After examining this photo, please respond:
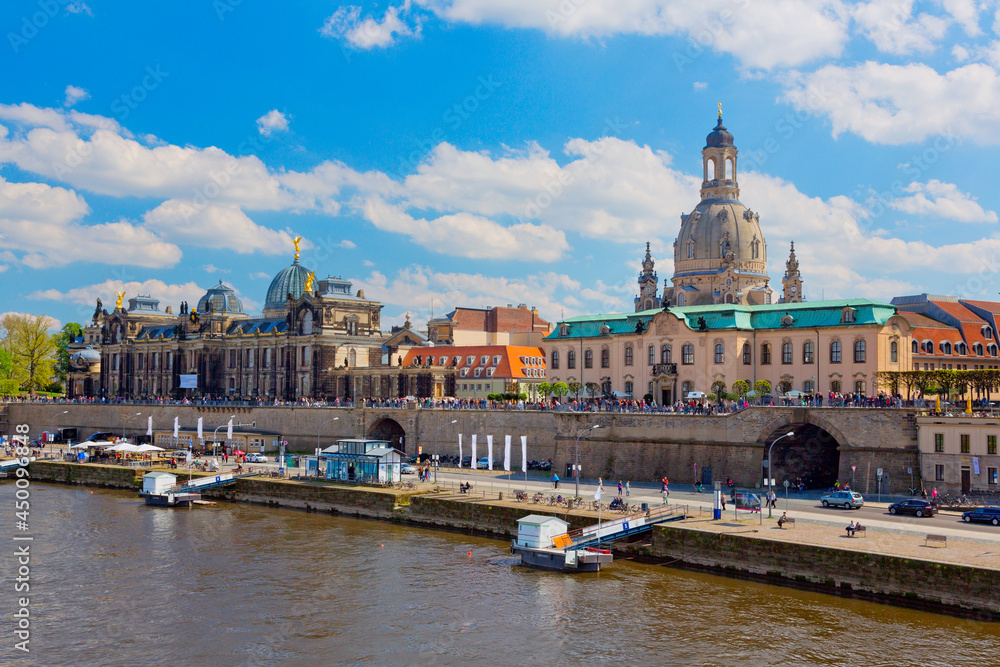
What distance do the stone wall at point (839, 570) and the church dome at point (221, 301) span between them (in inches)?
4080

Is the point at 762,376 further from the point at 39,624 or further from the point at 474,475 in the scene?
the point at 39,624

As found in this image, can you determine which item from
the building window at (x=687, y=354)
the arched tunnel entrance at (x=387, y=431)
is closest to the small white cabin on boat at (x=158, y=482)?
the arched tunnel entrance at (x=387, y=431)

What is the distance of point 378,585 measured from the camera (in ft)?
136

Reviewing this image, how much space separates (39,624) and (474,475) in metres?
39.3

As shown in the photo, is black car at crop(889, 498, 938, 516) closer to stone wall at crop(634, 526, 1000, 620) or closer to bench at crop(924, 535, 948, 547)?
bench at crop(924, 535, 948, 547)

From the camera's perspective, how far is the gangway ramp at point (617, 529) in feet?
149

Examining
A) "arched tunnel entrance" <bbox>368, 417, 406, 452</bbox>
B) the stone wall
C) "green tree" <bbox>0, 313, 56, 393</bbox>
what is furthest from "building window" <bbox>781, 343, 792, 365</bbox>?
"green tree" <bbox>0, 313, 56, 393</bbox>

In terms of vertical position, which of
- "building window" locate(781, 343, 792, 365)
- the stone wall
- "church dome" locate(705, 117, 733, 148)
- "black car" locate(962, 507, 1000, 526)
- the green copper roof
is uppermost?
"church dome" locate(705, 117, 733, 148)

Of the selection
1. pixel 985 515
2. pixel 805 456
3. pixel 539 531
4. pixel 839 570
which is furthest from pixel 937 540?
pixel 805 456

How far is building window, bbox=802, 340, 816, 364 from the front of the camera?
7088cm

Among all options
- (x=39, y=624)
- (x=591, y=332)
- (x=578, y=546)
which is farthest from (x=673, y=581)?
(x=591, y=332)

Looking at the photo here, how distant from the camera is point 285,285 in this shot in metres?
138

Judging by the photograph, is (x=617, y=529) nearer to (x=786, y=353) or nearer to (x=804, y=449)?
(x=804, y=449)

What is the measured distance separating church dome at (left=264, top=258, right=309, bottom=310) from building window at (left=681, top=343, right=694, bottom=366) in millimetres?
74158
